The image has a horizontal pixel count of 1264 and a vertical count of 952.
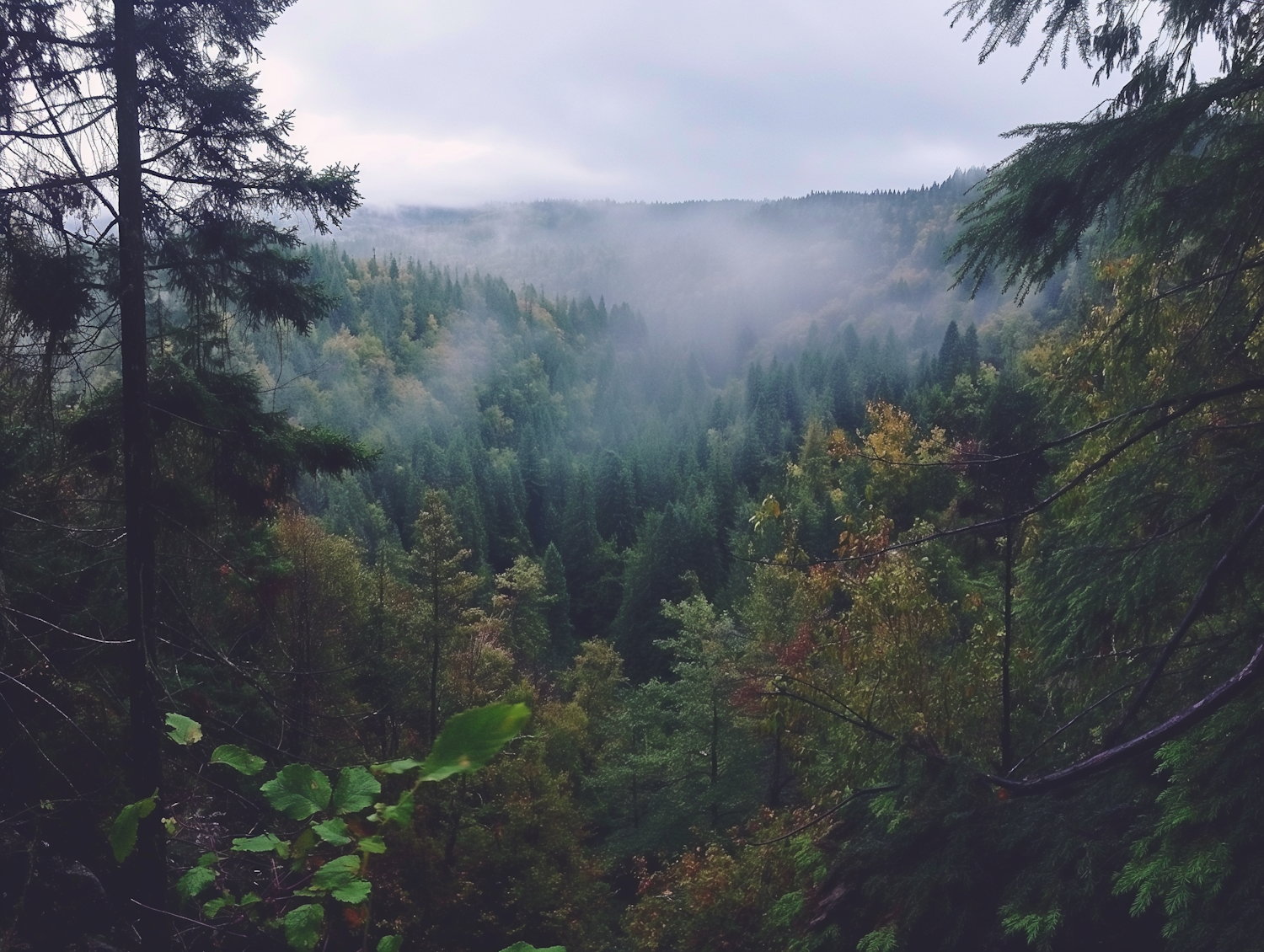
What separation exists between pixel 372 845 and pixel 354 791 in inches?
4.1

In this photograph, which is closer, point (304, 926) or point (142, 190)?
point (304, 926)

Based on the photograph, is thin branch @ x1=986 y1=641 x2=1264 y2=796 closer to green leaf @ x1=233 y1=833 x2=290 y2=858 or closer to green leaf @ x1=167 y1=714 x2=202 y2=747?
green leaf @ x1=233 y1=833 x2=290 y2=858

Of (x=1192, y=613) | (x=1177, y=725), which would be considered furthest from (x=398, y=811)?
(x=1192, y=613)

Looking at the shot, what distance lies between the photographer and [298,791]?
132 cm

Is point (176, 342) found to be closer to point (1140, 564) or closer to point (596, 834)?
point (1140, 564)

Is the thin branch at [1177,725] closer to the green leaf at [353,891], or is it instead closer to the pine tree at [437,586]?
the green leaf at [353,891]

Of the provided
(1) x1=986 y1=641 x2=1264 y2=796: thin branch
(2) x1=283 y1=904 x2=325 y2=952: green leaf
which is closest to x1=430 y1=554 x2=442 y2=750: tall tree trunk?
(1) x1=986 y1=641 x2=1264 y2=796: thin branch

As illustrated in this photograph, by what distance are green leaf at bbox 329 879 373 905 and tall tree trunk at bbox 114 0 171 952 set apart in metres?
3.49

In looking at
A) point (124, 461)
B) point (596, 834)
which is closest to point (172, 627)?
point (124, 461)

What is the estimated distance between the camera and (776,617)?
15906 millimetres

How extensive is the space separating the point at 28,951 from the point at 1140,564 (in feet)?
19.1

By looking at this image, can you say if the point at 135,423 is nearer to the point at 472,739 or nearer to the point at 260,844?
the point at 260,844

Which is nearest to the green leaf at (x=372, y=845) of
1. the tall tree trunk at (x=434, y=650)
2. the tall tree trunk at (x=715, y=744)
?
the tall tree trunk at (x=434, y=650)

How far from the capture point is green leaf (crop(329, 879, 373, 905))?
1270 mm
